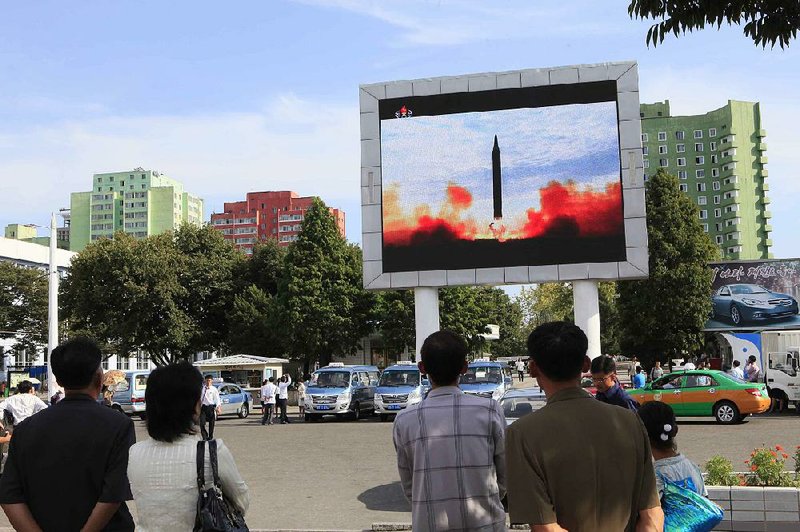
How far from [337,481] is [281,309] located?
3890cm

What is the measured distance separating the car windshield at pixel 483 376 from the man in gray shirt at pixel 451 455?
2462 cm

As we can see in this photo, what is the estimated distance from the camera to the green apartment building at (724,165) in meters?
121

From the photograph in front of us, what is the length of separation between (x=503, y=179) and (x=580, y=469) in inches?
A: 1033

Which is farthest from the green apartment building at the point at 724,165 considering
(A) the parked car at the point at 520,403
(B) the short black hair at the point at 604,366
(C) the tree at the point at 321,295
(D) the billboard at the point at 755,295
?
(B) the short black hair at the point at 604,366

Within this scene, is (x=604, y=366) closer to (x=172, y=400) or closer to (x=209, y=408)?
(x=172, y=400)

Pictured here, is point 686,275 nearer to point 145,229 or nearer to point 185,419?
point 185,419

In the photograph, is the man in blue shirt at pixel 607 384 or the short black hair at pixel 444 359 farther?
the man in blue shirt at pixel 607 384

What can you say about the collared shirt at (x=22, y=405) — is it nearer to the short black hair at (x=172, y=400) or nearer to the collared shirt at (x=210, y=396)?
the collared shirt at (x=210, y=396)

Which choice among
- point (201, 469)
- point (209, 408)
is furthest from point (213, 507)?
point (209, 408)

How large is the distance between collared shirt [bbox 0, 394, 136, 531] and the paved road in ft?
21.5

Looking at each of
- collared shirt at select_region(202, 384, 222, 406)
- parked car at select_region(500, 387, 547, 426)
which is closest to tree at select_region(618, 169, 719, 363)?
collared shirt at select_region(202, 384, 222, 406)

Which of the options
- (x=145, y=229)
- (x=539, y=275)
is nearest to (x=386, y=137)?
(x=539, y=275)

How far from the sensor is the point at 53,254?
36719mm

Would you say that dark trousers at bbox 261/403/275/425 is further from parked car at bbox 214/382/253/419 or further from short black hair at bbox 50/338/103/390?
short black hair at bbox 50/338/103/390
